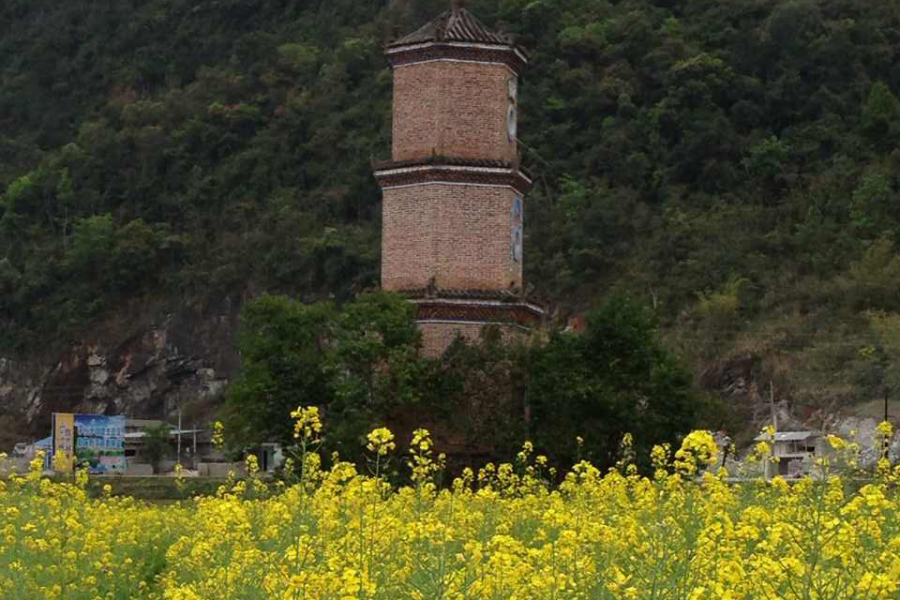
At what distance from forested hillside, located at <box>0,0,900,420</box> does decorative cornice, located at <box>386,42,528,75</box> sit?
20.2 m

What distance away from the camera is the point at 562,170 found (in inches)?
2687

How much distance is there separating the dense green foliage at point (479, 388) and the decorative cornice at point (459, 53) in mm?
4495

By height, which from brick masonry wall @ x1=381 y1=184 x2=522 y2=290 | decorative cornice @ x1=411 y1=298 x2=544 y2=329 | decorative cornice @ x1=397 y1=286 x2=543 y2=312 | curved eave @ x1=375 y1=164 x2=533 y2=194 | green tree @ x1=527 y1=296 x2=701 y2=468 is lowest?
green tree @ x1=527 y1=296 x2=701 y2=468

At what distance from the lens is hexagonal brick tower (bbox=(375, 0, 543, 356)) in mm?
31453

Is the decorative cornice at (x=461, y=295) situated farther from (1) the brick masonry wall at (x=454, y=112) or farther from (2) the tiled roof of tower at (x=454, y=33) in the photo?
(2) the tiled roof of tower at (x=454, y=33)

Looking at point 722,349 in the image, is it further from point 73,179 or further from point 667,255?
point 73,179

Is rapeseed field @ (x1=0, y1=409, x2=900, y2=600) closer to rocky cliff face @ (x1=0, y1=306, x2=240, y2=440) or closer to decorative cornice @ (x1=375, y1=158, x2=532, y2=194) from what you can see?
decorative cornice @ (x1=375, y1=158, x2=532, y2=194)

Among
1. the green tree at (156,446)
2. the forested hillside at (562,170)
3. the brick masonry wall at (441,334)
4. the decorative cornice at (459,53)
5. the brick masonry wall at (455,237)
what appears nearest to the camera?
the brick masonry wall at (455,237)

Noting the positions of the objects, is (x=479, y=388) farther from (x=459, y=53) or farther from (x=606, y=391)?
(x=459, y=53)

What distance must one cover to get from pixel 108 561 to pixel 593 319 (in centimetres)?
1956

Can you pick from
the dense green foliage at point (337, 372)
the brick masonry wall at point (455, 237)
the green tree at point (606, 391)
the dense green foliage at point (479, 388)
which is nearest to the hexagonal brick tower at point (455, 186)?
the brick masonry wall at point (455, 237)

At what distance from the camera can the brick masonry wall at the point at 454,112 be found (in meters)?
31.9

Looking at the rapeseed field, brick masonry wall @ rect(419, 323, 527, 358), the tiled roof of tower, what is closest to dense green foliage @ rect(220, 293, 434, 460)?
brick masonry wall @ rect(419, 323, 527, 358)

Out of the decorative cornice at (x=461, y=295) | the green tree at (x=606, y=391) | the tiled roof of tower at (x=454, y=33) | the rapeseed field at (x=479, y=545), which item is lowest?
the rapeseed field at (x=479, y=545)
